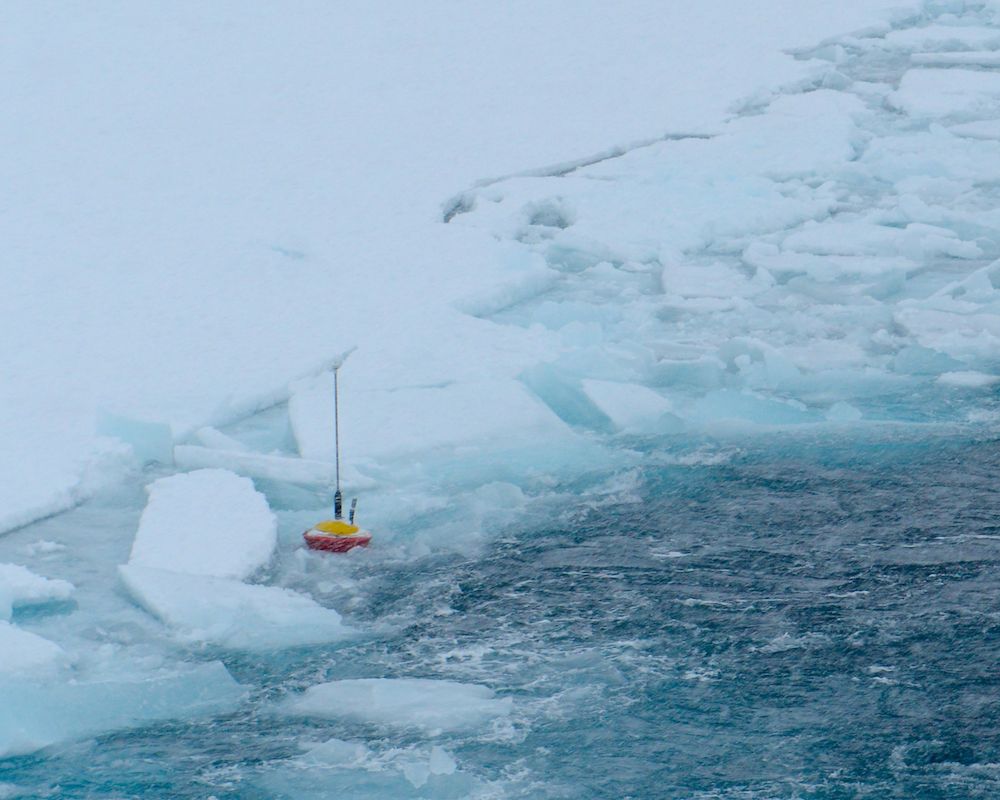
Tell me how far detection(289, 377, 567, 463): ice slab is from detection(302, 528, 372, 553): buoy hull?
27.9 inches

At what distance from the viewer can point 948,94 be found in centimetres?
1216

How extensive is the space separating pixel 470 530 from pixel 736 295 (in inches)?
122

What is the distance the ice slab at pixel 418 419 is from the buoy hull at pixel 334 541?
0.71 m

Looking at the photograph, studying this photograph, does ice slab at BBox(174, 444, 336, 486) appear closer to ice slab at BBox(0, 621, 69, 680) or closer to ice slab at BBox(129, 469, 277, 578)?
ice slab at BBox(129, 469, 277, 578)

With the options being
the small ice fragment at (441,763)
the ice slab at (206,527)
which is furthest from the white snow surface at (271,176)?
the small ice fragment at (441,763)

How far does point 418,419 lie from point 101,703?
90.6 inches

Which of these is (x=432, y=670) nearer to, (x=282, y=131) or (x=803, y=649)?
(x=803, y=649)

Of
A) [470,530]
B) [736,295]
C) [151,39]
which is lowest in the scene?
[470,530]

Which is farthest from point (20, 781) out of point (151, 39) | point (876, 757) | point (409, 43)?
point (409, 43)

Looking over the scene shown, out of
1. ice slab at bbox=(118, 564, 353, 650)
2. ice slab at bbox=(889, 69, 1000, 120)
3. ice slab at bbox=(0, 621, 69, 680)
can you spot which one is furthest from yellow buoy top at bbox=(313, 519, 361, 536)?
ice slab at bbox=(889, 69, 1000, 120)

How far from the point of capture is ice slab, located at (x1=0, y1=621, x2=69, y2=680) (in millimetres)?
4418

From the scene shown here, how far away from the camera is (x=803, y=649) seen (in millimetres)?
4531

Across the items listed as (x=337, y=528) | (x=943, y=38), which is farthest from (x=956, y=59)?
(x=337, y=528)

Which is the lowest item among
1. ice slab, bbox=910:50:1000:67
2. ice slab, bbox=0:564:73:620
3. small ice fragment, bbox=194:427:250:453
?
ice slab, bbox=0:564:73:620
